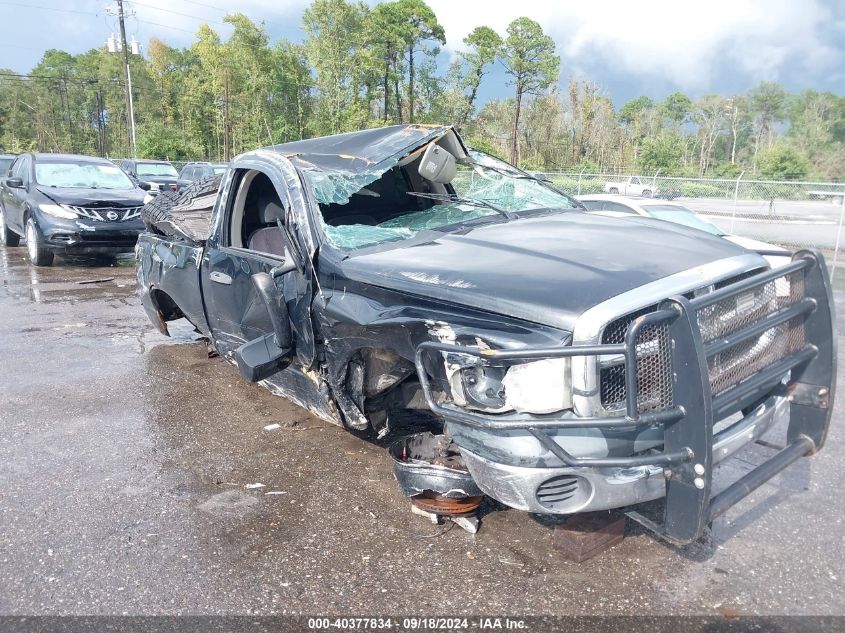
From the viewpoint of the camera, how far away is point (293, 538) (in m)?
3.28

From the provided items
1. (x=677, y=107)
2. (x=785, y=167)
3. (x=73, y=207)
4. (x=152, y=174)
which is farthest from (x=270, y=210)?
(x=677, y=107)

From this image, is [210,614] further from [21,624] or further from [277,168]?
[277,168]

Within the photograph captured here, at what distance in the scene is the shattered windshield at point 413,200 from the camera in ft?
12.6

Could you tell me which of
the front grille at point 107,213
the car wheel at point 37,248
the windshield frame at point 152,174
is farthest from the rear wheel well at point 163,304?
the windshield frame at point 152,174

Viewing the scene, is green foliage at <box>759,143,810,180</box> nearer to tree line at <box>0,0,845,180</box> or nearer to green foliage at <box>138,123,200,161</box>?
tree line at <box>0,0,845,180</box>

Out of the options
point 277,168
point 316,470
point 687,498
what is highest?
point 277,168

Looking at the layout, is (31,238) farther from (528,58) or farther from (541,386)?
(528,58)

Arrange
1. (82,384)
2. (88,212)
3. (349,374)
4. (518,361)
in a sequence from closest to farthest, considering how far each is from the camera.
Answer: (518,361), (349,374), (82,384), (88,212)

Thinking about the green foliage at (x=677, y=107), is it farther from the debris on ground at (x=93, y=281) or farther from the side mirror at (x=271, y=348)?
the side mirror at (x=271, y=348)

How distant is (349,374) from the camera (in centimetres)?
355

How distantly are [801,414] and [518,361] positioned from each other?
1.63 meters

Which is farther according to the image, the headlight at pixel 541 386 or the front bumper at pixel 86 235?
the front bumper at pixel 86 235

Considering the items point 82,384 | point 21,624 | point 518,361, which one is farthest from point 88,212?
point 518,361

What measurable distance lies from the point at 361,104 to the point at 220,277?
127ft
